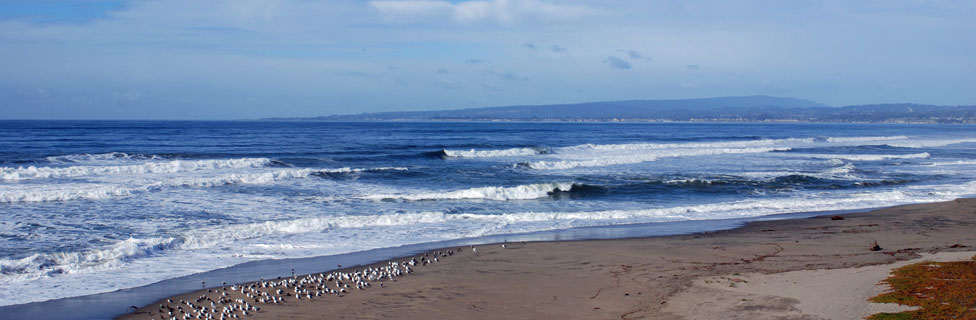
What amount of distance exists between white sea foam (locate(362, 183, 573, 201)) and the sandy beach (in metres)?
8.22

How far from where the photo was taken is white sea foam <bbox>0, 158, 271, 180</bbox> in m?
24.0

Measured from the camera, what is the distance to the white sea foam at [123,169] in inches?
945

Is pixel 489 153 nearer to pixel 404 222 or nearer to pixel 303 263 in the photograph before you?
pixel 404 222

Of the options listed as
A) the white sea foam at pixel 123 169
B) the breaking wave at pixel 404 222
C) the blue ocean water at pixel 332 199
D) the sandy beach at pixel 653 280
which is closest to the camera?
the sandy beach at pixel 653 280

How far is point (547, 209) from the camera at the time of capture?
19281 mm

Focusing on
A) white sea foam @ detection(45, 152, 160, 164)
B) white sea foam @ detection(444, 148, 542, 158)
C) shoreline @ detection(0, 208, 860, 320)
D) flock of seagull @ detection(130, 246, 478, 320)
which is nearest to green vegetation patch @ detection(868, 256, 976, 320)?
shoreline @ detection(0, 208, 860, 320)

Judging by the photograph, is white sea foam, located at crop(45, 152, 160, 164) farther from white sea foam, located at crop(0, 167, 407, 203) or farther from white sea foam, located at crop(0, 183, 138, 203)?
Answer: white sea foam, located at crop(0, 183, 138, 203)

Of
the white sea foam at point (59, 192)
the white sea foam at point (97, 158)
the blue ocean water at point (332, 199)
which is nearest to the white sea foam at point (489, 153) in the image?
the blue ocean water at point (332, 199)

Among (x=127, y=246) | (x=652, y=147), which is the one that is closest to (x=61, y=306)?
(x=127, y=246)

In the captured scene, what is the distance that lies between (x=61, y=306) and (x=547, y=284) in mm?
6228

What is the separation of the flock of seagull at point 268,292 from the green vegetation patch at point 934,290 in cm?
626

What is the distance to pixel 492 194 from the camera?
21.8 meters

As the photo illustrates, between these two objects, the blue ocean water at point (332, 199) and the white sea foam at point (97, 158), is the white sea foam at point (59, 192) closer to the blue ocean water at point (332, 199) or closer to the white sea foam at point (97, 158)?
the blue ocean water at point (332, 199)

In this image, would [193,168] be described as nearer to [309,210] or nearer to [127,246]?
[309,210]
